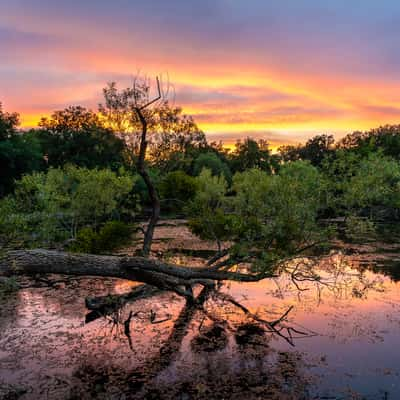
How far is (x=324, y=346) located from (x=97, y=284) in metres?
10.0

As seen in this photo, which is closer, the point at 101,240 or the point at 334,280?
the point at 334,280

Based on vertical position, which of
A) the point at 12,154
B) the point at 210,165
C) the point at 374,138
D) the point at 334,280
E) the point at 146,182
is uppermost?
the point at 374,138

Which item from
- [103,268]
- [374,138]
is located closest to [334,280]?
[103,268]

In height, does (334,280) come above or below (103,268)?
below

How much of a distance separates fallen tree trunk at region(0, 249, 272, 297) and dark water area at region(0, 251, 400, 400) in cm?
175

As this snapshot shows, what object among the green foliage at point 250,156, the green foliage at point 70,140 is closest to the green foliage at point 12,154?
the green foliage at point 70,140

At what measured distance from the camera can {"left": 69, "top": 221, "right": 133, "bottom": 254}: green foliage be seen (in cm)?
1834

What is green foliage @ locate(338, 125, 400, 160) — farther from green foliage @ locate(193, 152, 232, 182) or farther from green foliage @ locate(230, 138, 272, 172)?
green foliage @ locate(193, 152, 232, 182)

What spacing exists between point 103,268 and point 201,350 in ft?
11.1

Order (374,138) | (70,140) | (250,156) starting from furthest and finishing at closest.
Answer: (250,156), (374,138), (70,140)

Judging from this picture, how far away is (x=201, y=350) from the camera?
10.4m

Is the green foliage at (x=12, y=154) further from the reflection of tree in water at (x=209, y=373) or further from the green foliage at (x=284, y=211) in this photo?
the reflection of tree in water at (x=209, y=373)

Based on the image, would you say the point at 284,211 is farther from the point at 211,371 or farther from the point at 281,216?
the point at 211,371

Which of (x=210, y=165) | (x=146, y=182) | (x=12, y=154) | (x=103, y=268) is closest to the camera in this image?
(x=103, y=268)
